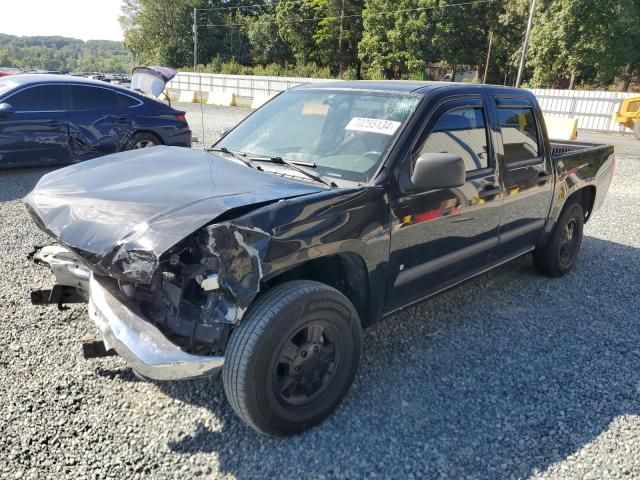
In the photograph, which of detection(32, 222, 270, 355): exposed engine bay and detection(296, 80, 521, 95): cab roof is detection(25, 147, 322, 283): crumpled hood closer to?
detection(32, 222, 270, 355): exposed engine bay

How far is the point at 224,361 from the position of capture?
7.40 feet

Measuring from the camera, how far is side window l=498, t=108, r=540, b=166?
388cm

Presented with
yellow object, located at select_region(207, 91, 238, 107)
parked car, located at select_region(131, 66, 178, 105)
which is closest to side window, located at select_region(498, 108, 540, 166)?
parked car, located at select_region(131, 66, 178, 105)

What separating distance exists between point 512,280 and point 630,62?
34385 mm

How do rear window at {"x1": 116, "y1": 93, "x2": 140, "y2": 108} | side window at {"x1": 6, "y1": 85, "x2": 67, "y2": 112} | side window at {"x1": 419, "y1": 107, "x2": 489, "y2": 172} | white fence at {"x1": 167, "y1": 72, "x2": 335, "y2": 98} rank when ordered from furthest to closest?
1. white fence at {"x1": 167, "y1": 72, "x2": 335, "y2": 98}
2. rear window at {"x1": 116, "y1": 93, "x2": 140, "y2": 108}
3. side window at {"x1": 6, "y1": 85, "x2": 67, "y2": 112}
4. side window at {"x1": 419, "y1": 107, "x2": 489, "y2": 172}

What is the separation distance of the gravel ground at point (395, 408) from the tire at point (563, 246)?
2.13 ft

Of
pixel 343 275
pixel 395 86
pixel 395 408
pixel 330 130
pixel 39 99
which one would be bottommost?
pixel 395 408

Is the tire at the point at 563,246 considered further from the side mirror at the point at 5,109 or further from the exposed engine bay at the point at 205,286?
the side mirror at the point at 5,109

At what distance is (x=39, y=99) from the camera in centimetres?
768

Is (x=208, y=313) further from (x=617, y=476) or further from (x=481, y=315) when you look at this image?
(x=481, y=315)

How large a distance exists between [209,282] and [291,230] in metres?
0.46

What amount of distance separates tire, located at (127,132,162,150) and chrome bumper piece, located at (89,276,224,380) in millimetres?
6628

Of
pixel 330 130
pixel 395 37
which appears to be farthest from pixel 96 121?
pixel 395 37

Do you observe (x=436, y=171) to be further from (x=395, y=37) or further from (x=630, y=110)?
(x=395, y=37)
